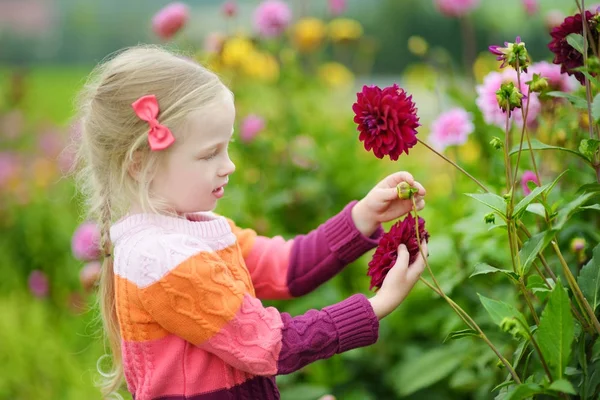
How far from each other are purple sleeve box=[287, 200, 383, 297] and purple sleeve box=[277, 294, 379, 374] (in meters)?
0.25

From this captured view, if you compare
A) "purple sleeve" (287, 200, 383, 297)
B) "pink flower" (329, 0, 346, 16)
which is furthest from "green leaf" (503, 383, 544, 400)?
"pink flower" (329, 0, 346, 16)

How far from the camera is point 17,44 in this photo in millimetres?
6418

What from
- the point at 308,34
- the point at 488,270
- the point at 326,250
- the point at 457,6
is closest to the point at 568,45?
the point at 488,270

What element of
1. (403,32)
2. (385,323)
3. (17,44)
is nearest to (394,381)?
(385,323)

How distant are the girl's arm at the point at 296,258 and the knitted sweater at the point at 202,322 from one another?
0.65ft

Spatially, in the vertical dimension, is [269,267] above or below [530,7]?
below

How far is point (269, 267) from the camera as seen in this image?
1.76 m

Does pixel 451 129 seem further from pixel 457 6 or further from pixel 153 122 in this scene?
pixel 153 122

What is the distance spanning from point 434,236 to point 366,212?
2.58 feet

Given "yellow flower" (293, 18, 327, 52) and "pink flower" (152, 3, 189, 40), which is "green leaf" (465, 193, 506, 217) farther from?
"yellow flower" (293, 18, 327, 52)

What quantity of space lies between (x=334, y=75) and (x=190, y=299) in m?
2.38

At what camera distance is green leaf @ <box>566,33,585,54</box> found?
4.47 ft

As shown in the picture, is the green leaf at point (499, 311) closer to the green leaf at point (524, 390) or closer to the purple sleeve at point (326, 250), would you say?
the green leaf at point (524, 390)

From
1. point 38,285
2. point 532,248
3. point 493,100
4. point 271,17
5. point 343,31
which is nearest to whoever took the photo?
point 532,248
